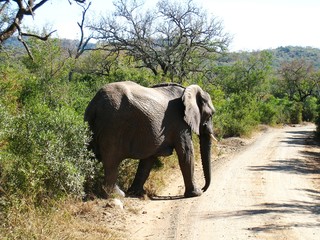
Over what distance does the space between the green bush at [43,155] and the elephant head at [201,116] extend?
3153 mm

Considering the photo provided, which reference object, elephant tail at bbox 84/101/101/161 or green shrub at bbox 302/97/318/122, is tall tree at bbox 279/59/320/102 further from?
elephant tail at bbox 84/101/101/161

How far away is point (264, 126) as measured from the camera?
36.1 metres

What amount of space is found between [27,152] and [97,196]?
2.26 meters

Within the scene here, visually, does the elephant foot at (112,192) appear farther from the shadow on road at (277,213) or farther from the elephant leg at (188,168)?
the shadow on road at (277,213)

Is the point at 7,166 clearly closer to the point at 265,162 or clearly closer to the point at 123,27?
the point at 265,162

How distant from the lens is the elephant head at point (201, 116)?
10.3 metres

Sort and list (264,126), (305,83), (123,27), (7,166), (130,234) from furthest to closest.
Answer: (305,83) → (264,126) → (123,27) → (130,234) → (7,166)

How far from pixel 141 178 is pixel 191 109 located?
189 centimetres

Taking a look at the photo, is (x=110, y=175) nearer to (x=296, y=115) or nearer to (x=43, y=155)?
(x=43, y=155)

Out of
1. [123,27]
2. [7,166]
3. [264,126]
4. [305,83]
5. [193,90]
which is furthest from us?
[305,83]

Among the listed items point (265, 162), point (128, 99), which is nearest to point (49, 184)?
point (128, 99)

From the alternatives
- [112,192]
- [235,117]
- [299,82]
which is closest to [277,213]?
[112,192]

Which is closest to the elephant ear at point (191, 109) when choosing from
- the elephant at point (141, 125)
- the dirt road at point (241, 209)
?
the elephant at point (141, 125)

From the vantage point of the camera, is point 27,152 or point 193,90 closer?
point 27,152
